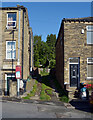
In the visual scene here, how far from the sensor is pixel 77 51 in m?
16.0

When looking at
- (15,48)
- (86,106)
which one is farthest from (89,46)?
(15,48)

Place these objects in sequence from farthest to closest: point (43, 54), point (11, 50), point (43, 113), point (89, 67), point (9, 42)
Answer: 1. point (43, 54)
2. point (9, 42)
3. point (11, 50)
4. point (89, 67)
5. point (43, 113)

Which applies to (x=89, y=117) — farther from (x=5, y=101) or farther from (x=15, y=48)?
(x=15, y=48)

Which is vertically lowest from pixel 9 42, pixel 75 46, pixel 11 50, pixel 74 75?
pixel 74 75

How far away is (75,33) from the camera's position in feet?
53.2

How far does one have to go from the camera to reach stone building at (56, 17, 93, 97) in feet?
52.2

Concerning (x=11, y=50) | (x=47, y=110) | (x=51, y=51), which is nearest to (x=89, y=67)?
(x=47, y=110)

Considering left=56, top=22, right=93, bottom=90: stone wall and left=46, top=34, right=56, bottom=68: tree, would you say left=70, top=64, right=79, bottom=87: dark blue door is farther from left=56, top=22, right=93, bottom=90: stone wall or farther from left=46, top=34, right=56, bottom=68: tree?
left=46, top=34, right=56, bottom=68: tree

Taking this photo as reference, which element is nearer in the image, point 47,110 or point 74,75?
point 47,110

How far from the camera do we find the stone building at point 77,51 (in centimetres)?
1591

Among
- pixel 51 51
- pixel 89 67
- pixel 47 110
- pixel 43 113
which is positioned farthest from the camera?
pixel 51 51

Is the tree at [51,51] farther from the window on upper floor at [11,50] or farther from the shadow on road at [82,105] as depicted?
the shadow on road at [82,105]

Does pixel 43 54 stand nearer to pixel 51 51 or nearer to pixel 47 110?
pixel 51 51

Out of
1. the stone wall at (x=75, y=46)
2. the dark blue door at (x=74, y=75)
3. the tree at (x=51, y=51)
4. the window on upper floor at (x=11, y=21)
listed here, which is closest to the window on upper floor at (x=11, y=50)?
the window on upper floor at (x=11, y=21)
